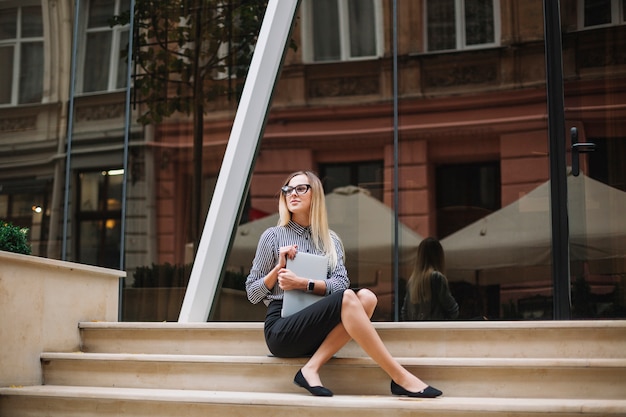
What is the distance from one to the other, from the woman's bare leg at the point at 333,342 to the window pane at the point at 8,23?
258 inches

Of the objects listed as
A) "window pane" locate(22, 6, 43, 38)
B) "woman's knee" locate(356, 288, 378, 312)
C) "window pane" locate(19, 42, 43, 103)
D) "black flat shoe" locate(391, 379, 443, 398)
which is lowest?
"black flat shoe" locate(391, 379, 443, 398)

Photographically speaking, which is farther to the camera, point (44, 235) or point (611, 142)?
point (44, 235)

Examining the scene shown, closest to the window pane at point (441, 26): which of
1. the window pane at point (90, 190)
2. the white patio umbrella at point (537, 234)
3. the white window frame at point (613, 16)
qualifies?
the white window frame at point (613, 16)

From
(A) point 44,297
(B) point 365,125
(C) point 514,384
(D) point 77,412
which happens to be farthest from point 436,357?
(B) point 365,125

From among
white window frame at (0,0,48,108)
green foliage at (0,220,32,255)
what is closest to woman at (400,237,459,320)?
green foliage at (0,220,32,255)

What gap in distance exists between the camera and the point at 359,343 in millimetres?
3773

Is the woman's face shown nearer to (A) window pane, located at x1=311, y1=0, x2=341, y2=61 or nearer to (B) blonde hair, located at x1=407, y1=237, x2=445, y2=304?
(B) blonde hair, located at x1=407, y1=237, x2=445, y2=304

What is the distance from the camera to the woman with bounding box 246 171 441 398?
375cm

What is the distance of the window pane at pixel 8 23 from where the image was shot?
878 centimetres

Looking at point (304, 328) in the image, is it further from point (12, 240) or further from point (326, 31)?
point (326, 31)

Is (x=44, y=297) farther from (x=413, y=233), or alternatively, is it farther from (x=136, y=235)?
(x=413, y=233)

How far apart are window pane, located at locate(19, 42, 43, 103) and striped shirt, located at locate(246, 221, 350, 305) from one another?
5.33 m

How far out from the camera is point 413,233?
8.26 m

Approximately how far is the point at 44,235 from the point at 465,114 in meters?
4.82
